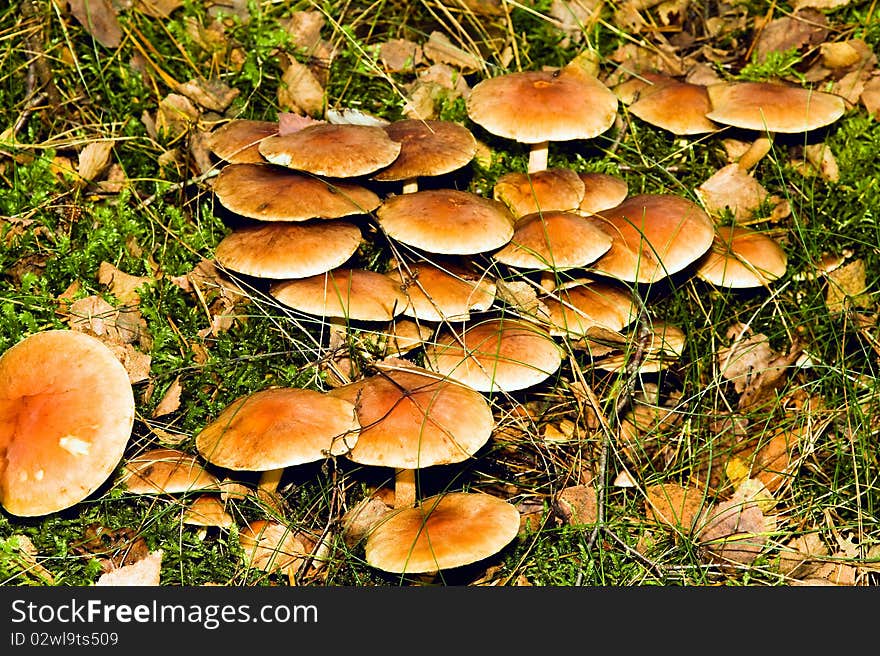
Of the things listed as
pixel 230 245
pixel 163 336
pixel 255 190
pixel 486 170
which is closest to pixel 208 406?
pixel 163 336

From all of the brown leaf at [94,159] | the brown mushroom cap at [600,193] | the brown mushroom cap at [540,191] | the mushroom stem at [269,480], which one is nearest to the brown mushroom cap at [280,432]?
the mushroom stem at [269,480]

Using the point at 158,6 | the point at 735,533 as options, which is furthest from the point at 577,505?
the point at 158,6

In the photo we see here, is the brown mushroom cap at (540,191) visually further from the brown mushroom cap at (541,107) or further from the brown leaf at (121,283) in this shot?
the brown leaf at (121,283)

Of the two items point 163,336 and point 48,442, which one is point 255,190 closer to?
point 163,336

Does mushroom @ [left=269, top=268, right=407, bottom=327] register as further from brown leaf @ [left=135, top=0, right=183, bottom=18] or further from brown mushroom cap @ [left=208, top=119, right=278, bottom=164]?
brown leaf @ [left=135, top=0, right=183, bottom=18]

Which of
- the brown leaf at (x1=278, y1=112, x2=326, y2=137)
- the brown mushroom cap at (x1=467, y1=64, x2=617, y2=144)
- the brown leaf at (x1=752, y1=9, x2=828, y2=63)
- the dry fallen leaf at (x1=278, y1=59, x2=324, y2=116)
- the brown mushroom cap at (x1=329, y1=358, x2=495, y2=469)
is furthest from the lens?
the brown leaf at (x1=752, y1=9, x2=828, y2=63)

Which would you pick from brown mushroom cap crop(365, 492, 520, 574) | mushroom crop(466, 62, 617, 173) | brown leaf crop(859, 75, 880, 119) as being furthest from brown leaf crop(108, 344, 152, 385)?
brown leaf crop(859, 75, 880, 119)
